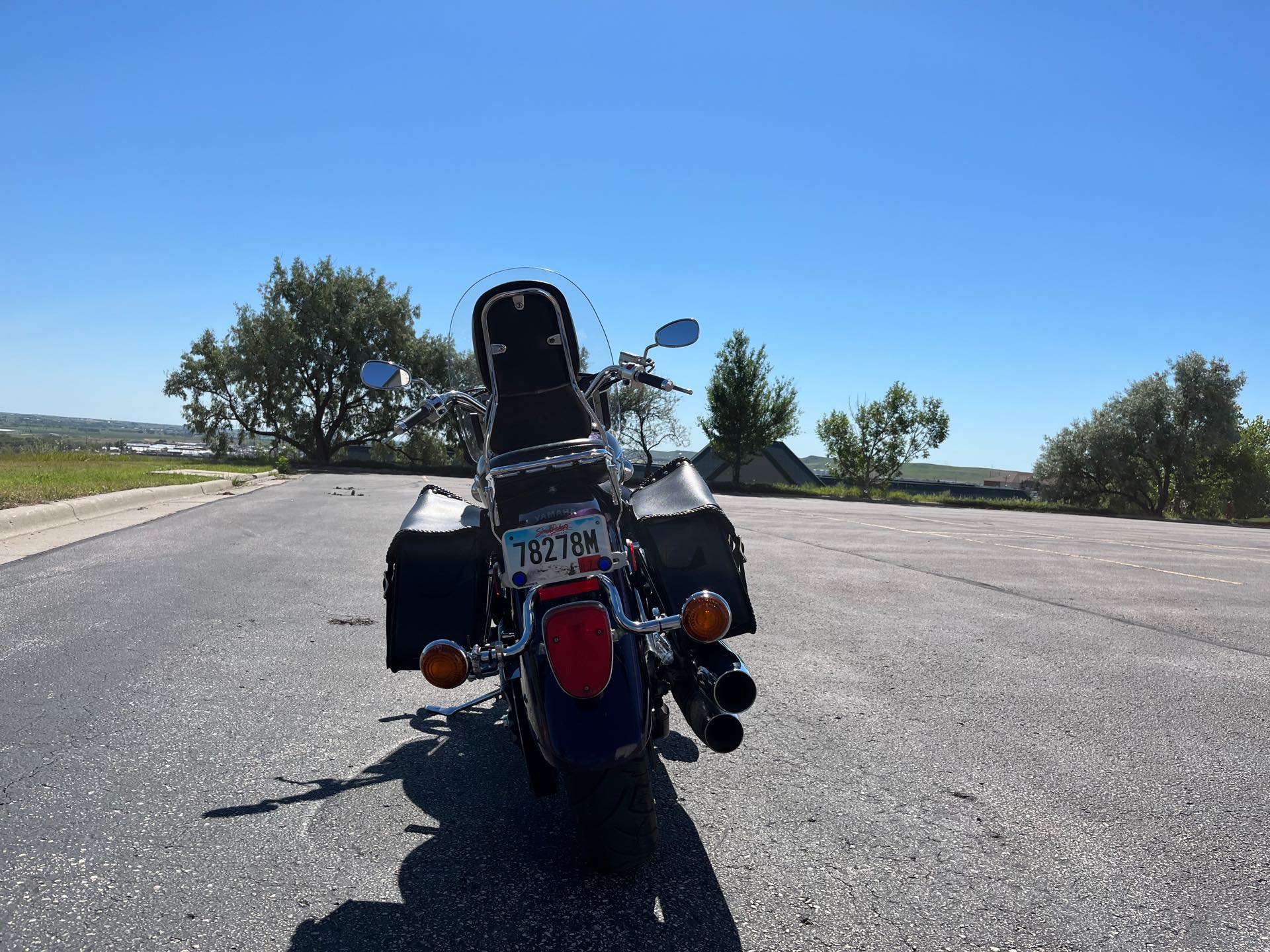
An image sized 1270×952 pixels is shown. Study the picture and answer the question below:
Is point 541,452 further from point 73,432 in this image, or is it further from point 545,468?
point 73,432

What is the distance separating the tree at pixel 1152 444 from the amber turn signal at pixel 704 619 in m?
48.1

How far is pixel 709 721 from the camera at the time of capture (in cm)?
272

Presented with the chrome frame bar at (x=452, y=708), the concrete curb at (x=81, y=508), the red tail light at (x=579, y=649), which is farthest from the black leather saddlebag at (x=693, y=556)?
the concrete curb at (x=81, y=508)

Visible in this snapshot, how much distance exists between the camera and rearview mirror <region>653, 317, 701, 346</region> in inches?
143

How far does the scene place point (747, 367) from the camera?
45.2 metres

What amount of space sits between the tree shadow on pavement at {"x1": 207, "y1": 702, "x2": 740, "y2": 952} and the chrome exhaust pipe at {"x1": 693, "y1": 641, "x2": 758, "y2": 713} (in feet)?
1.71

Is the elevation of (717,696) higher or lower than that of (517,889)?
higher

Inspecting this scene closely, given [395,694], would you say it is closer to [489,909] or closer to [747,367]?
[489,909]

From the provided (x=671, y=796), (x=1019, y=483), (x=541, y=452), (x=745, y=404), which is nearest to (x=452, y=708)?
(x=671, y=796)

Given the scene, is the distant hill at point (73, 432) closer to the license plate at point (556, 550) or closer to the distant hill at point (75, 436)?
the distant hill at point (75, 436)

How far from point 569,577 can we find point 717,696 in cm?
60

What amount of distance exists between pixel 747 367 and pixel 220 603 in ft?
132

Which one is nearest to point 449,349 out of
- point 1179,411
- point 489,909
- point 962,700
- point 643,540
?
point 643,540

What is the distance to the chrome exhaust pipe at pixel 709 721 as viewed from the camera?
2666 mm
